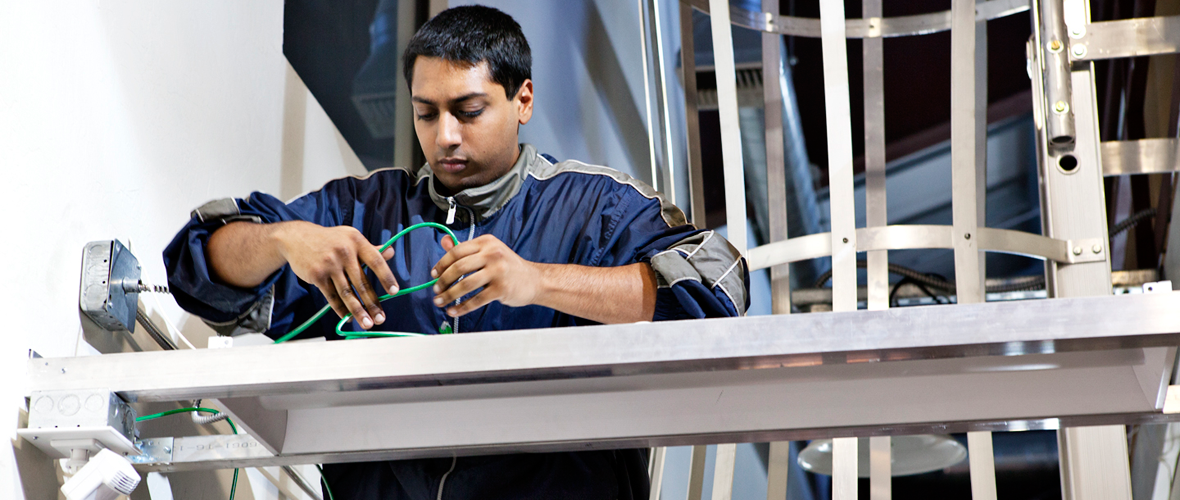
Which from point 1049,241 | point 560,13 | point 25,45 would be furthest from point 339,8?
point 1049,241

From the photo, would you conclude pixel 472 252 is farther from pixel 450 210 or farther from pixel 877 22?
pixel 877 22

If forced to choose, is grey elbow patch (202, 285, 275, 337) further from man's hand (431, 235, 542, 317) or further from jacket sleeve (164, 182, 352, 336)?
man's hand (431, 235, 542, 317)

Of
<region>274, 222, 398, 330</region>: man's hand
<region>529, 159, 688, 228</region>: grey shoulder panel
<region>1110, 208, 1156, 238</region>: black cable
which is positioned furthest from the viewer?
<region>1110, 208, 1156, 238</region>: black cable

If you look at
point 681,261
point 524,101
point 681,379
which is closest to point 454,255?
point 681,379

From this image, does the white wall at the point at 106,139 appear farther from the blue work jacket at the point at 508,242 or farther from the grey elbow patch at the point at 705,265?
the grey elbow patch at the point at 705,265

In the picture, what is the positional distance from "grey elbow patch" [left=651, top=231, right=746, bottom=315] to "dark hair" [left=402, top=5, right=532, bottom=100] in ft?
1.65

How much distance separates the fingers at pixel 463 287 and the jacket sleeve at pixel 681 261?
35 centimetres

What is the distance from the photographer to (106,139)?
1516mm

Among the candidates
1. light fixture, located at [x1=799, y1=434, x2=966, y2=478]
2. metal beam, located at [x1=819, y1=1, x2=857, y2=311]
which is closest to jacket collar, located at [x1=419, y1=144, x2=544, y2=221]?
metal beam, located at [x1=819, y1=1, x2=857, y2=311]

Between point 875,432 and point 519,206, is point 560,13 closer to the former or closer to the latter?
point 519,206

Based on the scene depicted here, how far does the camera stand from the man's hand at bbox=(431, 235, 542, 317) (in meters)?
1.19

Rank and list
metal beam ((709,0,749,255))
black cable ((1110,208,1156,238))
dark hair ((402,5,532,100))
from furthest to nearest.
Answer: black cable ((1110,208,1156,238)) → metal beam ((709,0,749,255)) → dark hair ((402,5,532,100))

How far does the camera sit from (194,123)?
182cm

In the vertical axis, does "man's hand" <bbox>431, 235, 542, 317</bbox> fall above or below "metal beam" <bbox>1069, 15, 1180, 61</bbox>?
below
